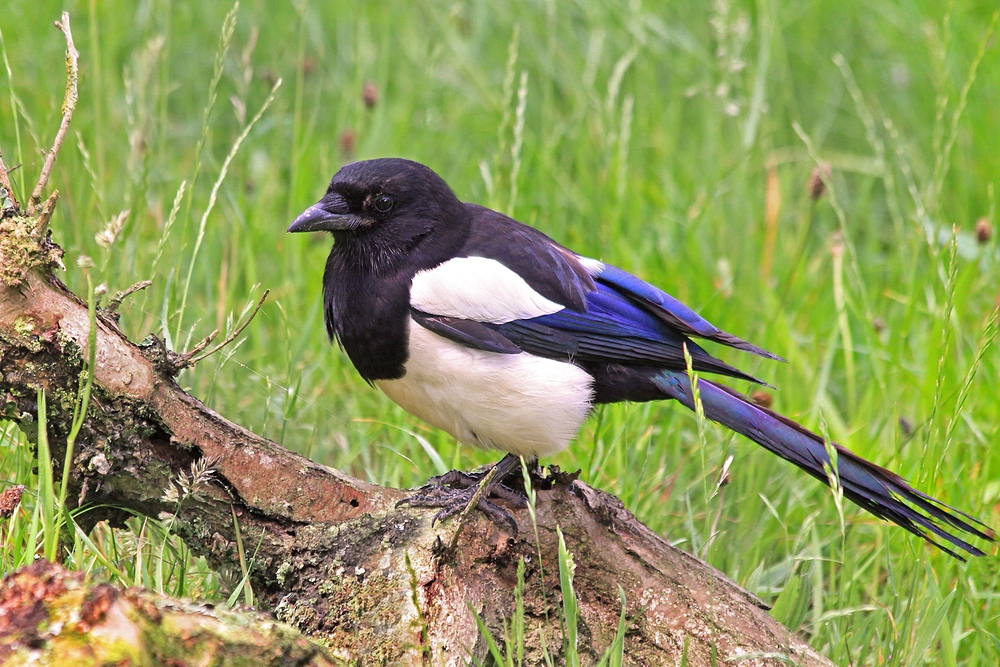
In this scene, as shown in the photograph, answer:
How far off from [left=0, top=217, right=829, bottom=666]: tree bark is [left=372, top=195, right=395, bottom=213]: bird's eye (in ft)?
2.53

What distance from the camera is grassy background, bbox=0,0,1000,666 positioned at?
2.44m

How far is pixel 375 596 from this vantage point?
1840 mm

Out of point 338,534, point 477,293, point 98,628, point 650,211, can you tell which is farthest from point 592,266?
point 98,628

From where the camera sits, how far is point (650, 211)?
13.7ft

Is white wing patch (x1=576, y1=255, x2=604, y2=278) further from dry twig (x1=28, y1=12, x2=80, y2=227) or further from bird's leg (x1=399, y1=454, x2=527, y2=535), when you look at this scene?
dry twig (x1=28, y1=12, x2=80, y2=227)

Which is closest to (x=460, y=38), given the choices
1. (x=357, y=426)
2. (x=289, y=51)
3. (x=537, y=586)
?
(x=289, y=51)

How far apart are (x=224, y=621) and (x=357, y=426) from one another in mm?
1517

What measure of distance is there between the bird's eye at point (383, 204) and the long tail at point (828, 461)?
29.6 inches

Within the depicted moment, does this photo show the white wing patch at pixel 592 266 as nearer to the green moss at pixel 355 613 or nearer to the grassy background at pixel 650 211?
the grassy background at pixel 650 211

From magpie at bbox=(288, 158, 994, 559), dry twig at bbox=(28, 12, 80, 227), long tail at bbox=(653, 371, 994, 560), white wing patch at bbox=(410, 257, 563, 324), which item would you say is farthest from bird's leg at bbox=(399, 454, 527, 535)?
dry twig at bbox=(28, 12, 80, 227)

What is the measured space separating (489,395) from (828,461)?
73 cm

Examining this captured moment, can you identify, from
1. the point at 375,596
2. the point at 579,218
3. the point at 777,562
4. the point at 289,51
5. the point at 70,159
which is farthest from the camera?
the point at 289,51

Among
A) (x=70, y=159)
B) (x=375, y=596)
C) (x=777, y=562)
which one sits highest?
(x=70, y=159)

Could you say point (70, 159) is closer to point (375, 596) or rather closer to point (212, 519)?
point (212, 519)
